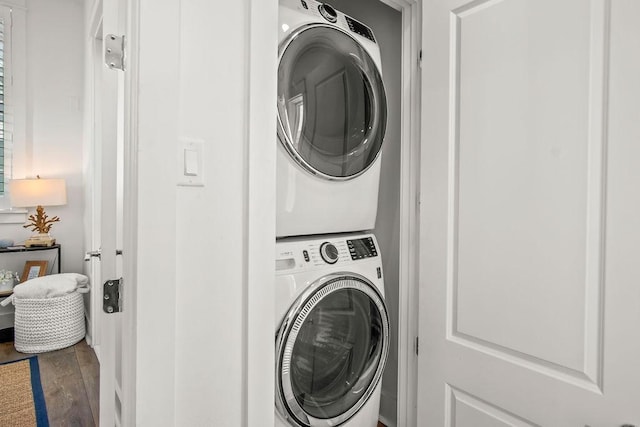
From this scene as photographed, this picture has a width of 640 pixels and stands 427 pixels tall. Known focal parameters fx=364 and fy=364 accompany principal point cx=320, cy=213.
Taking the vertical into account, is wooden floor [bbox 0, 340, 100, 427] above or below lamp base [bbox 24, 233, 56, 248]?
below

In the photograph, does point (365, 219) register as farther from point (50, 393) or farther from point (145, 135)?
point (50, 393)

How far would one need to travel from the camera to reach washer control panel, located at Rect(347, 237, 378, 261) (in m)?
1.43

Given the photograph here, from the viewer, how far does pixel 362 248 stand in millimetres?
1468

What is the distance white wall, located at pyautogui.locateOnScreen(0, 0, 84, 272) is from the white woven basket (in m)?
0.69

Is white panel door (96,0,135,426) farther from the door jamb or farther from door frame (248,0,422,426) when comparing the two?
the door jamb

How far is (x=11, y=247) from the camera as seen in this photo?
114 inches

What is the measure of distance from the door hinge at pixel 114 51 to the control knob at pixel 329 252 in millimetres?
834

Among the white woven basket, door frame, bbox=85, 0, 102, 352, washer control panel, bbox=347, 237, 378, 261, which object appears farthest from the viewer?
the white woven basket

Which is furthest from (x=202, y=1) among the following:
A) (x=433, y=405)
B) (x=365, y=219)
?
(x=433, y=405)

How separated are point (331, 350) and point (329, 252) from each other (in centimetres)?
37

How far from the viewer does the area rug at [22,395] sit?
1836mm

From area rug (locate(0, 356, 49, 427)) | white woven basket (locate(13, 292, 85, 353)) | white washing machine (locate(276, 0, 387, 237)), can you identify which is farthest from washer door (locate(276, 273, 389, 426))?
white woven basket (locate(13, 292, 85, 353))

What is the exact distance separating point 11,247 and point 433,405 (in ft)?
10.8

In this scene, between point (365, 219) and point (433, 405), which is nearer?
point (433, 405)
